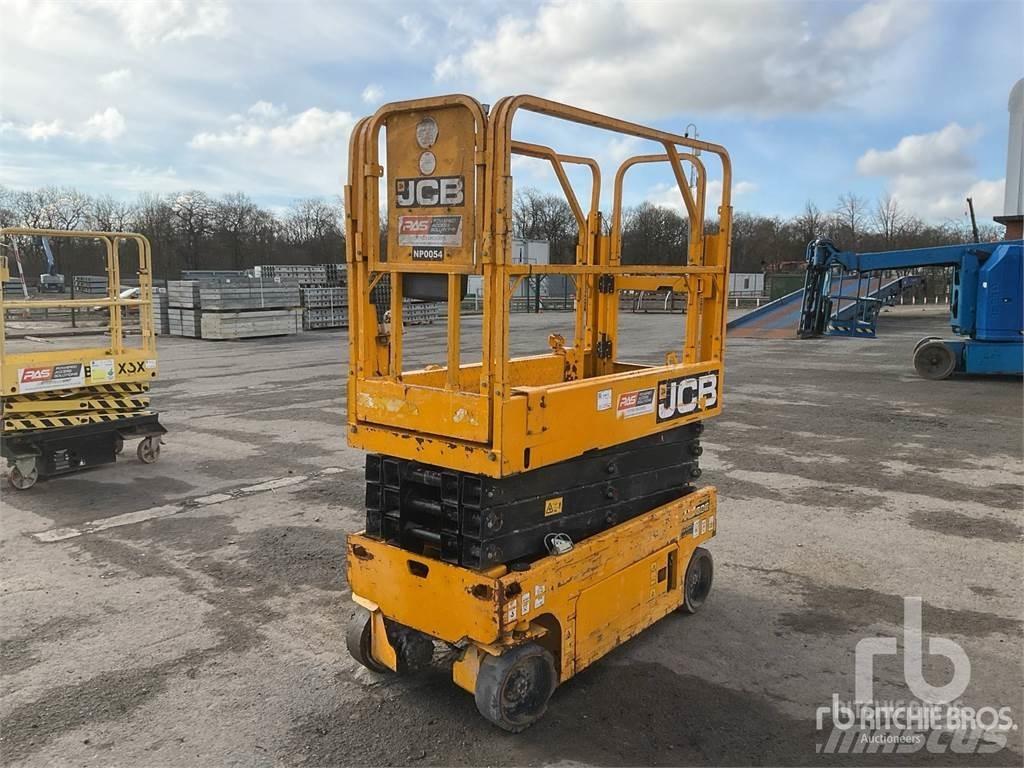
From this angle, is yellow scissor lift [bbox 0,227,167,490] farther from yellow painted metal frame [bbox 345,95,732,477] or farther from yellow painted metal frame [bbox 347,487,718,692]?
yellow painted metal frame [bbox 347,487,718,692]

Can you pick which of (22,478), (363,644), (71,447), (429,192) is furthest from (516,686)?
(71,447)

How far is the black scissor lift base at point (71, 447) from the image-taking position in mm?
7770

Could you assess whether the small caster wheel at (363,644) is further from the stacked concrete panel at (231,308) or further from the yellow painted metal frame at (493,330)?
the stacked concrete panel at (231,308)

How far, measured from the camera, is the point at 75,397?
27.2 ft

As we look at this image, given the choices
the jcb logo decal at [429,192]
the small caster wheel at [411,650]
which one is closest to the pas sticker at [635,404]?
the jcb logo decal at [429,192]

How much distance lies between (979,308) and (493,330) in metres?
14.3

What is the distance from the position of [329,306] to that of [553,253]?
1972 cm

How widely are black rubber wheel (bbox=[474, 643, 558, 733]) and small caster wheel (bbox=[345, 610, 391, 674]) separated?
28.6 inches

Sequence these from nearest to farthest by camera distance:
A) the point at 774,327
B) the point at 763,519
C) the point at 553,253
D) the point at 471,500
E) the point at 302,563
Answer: the point at 471,500, the point at 302,563, the point at 763,519, the point at 774,327, the point at 553,253

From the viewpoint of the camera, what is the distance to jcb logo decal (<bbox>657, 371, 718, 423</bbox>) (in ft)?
14.5

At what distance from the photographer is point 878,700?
400 centimetres

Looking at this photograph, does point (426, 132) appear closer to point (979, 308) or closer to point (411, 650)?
point (411, 650)

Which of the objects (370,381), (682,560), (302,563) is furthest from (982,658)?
(302,563)

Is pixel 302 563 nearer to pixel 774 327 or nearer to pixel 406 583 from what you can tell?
pixel 406 583
